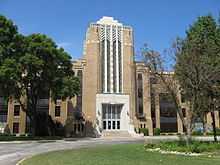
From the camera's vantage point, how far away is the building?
63.0 meters

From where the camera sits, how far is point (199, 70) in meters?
23.2

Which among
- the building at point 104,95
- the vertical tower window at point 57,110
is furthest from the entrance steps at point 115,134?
the vertical tower window at point 57,110

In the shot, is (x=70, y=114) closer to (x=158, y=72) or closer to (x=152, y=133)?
(x=152, y=133)

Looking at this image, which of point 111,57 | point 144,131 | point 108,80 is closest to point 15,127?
point 108,80

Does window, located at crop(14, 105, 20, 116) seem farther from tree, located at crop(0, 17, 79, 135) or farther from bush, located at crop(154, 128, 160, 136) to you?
bush, located at crop(154, 128, 160, 136)

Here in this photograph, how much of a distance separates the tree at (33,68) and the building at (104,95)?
16.1 m

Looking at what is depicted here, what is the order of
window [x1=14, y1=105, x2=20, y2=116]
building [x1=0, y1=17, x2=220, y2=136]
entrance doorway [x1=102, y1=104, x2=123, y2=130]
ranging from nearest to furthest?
building [x1=0, y1=17, x2=220, y2=136] < entrance doorway [x1=102, y1=104, x2=123, y2=130] < window [x1=14, y1=105, x2=20, y2=116]

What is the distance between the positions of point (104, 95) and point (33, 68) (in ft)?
78.5

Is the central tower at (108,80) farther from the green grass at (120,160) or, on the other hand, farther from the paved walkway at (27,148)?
the green grass at (120,160)

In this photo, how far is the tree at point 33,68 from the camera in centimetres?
3975

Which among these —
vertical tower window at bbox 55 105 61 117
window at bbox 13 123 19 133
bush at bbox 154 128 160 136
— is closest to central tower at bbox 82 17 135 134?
bush at bbox 154 128 160 136

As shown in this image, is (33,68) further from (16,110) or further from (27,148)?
(16,110)

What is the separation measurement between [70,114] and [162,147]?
44782mm

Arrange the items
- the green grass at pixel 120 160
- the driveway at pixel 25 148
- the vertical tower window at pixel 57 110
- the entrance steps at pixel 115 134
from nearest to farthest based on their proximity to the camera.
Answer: the green grass at pixel 120 160, the driveway at pixel 25 148, the entrance steps at pixel 115 134, the vertical tower window at pixel 57 110
